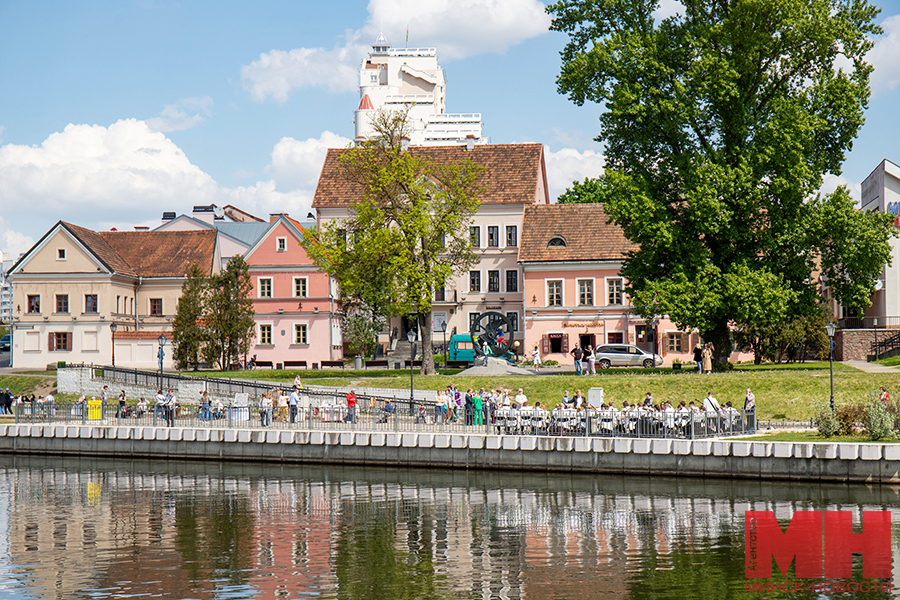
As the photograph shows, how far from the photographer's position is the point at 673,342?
59.0m

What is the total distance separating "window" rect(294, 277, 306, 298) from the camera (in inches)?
2488

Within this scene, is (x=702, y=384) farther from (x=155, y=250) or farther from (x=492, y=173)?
(x=155, y=250)

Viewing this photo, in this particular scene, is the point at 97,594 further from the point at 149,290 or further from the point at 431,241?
the point at 149,290

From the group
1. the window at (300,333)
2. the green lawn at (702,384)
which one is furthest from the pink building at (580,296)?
the window at (300,333)

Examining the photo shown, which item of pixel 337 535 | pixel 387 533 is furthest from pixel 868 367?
pixel 337 535

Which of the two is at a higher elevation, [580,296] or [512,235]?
[512,235]

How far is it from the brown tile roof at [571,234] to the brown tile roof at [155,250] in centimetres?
2459

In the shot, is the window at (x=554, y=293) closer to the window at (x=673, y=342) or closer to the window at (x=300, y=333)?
the window at (x=673, y=342)

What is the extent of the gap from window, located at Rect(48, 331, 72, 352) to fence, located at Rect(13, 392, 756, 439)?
20343 millimetres

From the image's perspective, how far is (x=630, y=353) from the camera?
52.7 m

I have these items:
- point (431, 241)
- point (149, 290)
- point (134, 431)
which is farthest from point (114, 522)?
point (149, 290)

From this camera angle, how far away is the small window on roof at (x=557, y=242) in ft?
203

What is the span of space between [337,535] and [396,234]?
Result: 29805 millimetres

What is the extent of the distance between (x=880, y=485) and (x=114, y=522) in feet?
73.0
